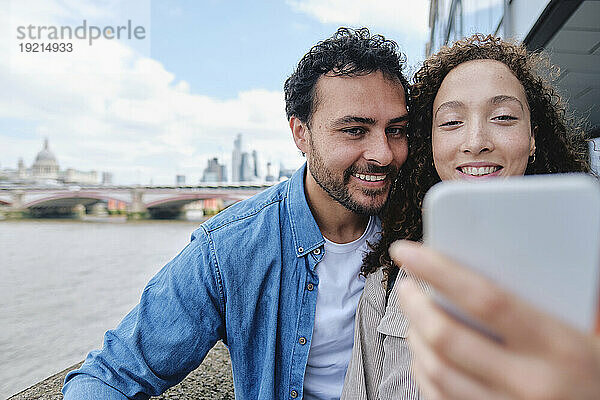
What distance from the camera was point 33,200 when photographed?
2408 cm

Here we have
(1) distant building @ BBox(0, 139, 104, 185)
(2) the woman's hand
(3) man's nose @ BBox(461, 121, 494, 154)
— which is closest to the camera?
(2) the woman's hand

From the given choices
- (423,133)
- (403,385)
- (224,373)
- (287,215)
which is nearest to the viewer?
(403,385)

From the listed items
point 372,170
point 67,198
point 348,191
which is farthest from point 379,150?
point 67,198

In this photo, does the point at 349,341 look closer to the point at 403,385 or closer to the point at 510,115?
the point at 403,385

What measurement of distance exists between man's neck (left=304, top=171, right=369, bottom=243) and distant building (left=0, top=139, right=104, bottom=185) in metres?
31.5

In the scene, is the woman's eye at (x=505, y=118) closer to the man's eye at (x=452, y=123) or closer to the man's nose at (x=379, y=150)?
the man's eye at (x=452, y=123)

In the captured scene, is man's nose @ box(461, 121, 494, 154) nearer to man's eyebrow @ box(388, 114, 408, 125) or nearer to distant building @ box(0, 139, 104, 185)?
man's eyebrow @ box(388, 114, 408, 125)

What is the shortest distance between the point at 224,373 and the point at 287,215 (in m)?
0.85

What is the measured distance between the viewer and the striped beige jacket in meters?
1.25

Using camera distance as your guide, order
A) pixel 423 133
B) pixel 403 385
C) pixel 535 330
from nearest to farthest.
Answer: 1. pixel 535 330
2. pixel 403 385
3. pixel 423 133

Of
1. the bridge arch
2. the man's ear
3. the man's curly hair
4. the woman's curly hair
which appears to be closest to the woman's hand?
the woman's curly hair

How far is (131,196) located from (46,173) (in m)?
13.5

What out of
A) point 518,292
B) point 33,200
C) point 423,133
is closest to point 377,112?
point 423,133

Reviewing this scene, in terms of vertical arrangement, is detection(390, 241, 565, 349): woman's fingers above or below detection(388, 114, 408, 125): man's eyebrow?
below
